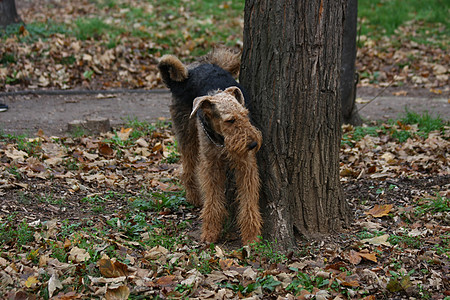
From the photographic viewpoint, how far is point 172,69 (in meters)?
4.48

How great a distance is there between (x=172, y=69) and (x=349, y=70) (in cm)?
341

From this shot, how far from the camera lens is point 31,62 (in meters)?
9.09

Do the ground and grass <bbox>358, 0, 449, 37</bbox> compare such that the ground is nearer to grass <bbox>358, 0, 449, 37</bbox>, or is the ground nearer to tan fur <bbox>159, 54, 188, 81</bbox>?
tan fur <bbox>159, 54, 188, 81</bbox>

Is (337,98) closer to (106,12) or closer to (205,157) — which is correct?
(205,157)

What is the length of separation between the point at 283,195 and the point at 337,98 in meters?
0.93

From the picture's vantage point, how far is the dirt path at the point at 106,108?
6992 mm

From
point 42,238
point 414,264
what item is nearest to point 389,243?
point 414,264

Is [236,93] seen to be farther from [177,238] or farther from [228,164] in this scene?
[177,238]

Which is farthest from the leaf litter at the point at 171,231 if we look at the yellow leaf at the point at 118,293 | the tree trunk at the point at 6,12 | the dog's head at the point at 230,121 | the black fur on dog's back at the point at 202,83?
the tree trunk at the point at 6,12

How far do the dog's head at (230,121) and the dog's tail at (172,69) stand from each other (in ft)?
2.32

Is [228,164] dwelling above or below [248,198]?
above

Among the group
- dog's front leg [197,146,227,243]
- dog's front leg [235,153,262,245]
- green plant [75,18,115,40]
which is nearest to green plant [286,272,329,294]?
dog's front leg [235,153,262,245]

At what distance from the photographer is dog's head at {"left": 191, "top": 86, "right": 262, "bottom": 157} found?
352 cm

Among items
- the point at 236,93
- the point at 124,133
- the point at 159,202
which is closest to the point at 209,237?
the point at 159,202
